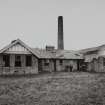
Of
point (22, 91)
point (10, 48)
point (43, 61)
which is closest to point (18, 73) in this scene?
point (10, 48)

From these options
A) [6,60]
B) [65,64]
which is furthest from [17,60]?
[65,64]

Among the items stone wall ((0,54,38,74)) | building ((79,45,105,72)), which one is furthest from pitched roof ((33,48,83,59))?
stone wall ((0,54,38,74))

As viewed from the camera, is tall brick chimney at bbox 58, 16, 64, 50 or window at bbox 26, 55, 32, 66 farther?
tall brick chimney at bbox 58, 16, 64, 50

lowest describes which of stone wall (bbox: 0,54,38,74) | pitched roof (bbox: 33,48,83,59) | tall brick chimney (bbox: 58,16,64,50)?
stone wall (bbox: 0,54,38,74)

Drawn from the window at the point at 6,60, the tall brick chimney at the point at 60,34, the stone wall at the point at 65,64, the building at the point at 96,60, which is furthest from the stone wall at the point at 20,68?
the tall brick chimney at the point at 60,34

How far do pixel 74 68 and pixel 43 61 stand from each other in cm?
668

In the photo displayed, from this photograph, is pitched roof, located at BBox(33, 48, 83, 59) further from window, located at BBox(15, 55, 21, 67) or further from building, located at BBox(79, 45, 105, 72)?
window, located at BBox(15, 55, 21, 67)

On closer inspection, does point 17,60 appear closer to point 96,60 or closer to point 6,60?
point 6,60

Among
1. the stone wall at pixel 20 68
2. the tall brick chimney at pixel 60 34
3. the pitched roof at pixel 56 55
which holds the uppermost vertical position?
A: the tall brick chimney at pixel 60 34

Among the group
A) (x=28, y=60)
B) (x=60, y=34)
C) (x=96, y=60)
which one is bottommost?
(x=96, y=60)

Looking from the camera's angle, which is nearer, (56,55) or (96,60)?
(96,60)

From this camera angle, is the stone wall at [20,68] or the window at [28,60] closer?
the stone wall at [20,68]

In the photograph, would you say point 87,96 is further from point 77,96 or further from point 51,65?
point 51,65

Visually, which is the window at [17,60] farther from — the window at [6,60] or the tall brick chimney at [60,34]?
the tall brick chimney at [60,34]
